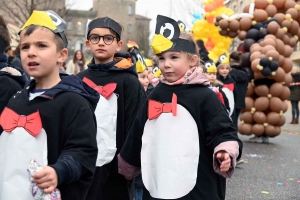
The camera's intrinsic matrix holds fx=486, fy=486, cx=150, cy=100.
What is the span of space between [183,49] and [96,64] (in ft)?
3.35

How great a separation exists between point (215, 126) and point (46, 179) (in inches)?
52.0

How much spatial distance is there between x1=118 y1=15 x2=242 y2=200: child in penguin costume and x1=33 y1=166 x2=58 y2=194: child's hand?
1162 millimetres

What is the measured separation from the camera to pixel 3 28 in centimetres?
327

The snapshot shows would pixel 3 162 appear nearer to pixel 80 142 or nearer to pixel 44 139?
pixel 44 139

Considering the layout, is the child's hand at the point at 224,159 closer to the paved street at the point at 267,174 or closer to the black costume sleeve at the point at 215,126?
the black costume sleeve at the point at 215,126

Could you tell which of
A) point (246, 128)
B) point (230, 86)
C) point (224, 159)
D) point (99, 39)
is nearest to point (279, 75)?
point (246, 128)

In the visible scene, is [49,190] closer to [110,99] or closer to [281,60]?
[110,99]

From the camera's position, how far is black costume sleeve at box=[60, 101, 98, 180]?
2.39m

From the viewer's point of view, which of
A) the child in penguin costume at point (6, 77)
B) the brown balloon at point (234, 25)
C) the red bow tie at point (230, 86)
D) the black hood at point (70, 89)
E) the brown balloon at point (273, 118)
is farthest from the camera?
the brown balloon at point (234, 25)

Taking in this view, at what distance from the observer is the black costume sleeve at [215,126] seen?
3.06 metres

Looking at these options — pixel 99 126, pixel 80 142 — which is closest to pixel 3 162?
pixel 80 142

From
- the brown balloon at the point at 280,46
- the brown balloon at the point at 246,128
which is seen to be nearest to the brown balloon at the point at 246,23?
the brown balloon at the point at 280,46

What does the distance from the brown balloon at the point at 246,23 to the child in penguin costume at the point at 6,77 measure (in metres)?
8.16

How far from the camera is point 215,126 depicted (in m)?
3.10
